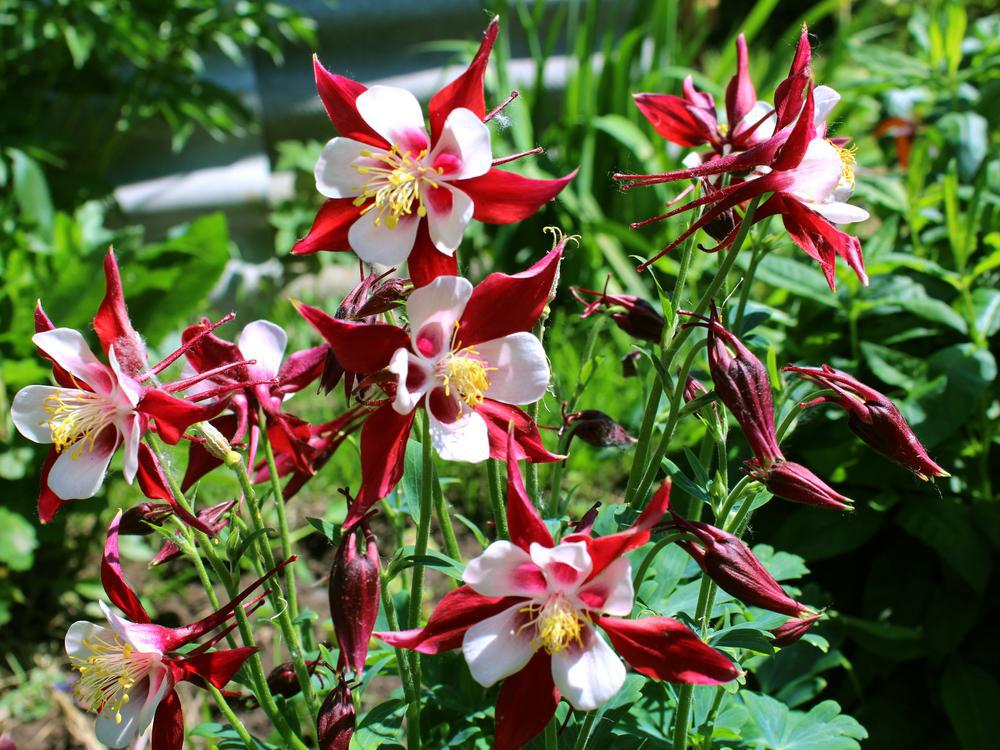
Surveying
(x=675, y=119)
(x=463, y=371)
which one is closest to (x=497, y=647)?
(x=463, y=371)

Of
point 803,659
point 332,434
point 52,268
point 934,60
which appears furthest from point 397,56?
point 332,434

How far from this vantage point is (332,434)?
1.02 meters

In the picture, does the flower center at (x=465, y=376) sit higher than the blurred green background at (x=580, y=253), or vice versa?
the flower center at (x=465, y=376)

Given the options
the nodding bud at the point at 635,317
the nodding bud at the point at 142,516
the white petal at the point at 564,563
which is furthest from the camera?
the nodding bud at the point at 635,317

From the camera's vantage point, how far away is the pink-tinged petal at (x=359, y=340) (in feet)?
2.90

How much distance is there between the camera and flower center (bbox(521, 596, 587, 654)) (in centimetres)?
89

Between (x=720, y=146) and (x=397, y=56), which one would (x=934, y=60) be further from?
(x=397, y=56)

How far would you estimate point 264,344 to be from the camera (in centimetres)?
116

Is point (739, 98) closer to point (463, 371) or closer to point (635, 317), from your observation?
point (635, 317)

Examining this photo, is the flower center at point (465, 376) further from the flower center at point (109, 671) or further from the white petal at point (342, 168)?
the flower center at point (109, 671)

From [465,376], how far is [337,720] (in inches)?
16.0

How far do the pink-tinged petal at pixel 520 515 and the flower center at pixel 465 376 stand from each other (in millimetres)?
73

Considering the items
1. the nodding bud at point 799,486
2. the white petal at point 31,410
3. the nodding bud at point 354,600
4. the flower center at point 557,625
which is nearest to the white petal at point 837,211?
the nodding bud at point 799,486

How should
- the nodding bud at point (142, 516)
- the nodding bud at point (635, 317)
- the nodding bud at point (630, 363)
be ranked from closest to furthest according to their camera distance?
1. the nodding bud at point (142, 516)
2. the nodding bud at point (635, 317)
3. the nodding bud at point (630, 363)
